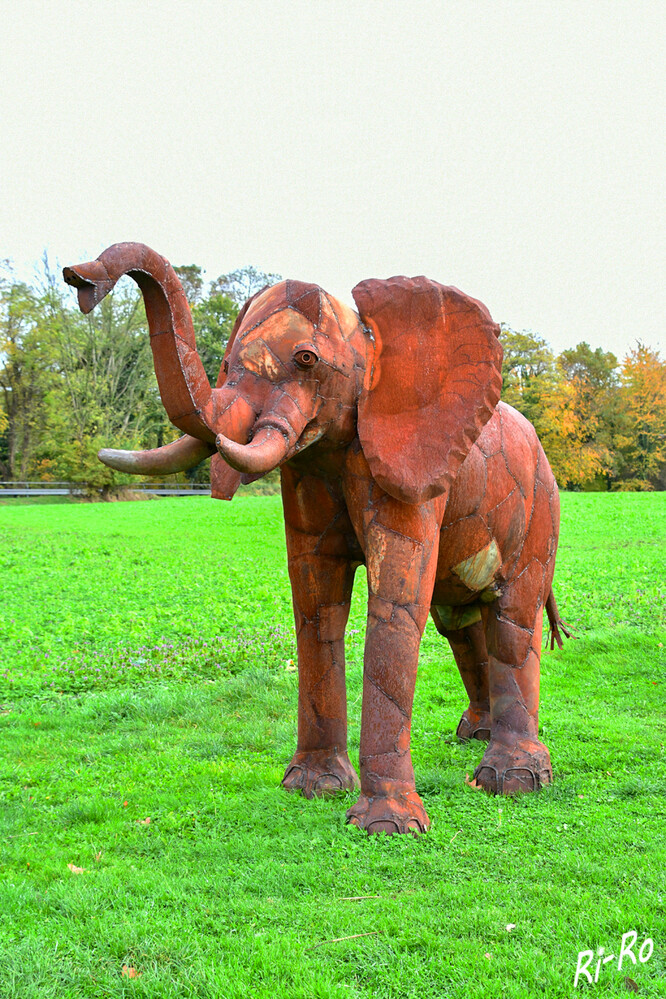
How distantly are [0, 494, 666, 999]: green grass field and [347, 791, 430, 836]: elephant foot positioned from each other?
0.26ft

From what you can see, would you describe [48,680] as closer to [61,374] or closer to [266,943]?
[266,943]

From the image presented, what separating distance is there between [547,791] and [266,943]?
2.32 m

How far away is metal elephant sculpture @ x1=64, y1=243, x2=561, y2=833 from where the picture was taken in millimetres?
3844

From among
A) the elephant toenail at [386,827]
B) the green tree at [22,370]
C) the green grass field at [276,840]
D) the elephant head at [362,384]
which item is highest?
the green tree at [22,370]

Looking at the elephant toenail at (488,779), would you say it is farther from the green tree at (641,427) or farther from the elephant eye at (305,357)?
the green tree at (641,427)

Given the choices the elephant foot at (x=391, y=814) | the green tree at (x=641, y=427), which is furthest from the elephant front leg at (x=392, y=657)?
the green tree at (x=641, y=427)

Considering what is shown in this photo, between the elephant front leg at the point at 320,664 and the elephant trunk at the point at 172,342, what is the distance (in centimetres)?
133

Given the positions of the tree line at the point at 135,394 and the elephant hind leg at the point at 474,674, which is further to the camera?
the tree line at the point at 135,394

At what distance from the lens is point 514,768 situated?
16.6 feet

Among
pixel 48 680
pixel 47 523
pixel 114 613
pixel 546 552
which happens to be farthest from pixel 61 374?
pixel 546 552

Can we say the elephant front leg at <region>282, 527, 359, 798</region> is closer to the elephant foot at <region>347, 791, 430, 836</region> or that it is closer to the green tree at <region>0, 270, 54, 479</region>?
the elephant foot at <region>347, 791, 430, 836</region>

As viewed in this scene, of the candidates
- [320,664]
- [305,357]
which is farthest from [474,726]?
[305,357]

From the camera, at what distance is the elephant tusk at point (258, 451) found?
11.6 feet

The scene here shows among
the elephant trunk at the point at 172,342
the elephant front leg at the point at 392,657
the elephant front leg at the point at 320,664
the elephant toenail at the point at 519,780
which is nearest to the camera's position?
the elephant trunk at the point at 172,342
